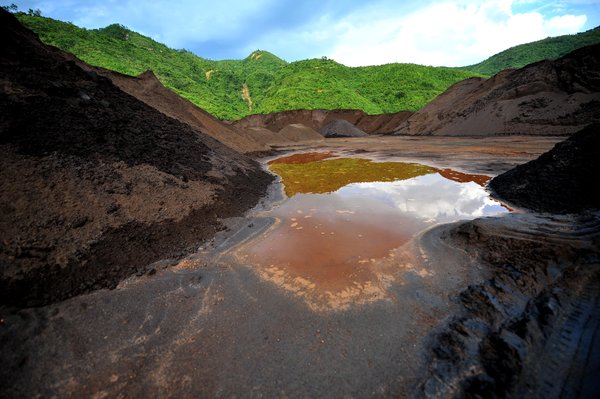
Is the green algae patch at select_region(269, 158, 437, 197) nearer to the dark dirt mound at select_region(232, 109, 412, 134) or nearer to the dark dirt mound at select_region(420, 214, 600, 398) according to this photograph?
the dark dirt mound at select_region(420, 214, 600, 398)

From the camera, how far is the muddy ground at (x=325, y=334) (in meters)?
2.69

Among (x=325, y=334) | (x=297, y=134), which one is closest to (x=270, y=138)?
(x=297, y=134)

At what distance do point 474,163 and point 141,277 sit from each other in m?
16.7

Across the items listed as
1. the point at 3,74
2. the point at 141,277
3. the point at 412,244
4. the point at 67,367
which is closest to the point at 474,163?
the point at 412,244

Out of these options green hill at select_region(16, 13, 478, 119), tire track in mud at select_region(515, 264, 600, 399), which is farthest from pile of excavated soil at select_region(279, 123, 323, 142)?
tire track in mud at select_region(515, 264, 600, 399)

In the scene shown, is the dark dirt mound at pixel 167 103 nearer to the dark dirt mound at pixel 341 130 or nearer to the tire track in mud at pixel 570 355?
the tire track in mud at pixel 570 355

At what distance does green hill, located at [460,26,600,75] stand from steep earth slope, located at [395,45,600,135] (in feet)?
152

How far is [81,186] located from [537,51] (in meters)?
107

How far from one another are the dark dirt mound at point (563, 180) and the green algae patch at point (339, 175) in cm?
461

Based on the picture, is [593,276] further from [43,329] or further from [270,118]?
[270,118]

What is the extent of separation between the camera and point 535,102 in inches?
976

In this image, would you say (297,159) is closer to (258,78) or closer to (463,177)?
(463,177)

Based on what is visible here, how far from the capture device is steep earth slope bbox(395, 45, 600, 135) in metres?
22.2

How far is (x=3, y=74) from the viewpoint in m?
6.20
